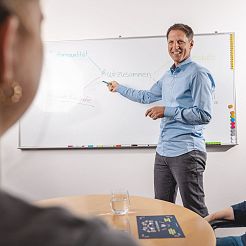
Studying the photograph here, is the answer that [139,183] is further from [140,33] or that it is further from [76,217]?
[76,217]

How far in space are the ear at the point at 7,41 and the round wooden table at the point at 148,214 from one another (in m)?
0.57

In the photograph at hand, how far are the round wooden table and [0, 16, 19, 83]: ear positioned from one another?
57cm

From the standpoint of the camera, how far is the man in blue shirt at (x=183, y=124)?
6.19 ft

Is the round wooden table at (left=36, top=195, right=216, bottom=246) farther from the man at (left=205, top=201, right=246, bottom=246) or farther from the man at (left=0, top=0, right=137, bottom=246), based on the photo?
the man at (left=0, top=0, right=137, bottom=246)

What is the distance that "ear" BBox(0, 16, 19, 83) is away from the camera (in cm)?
29

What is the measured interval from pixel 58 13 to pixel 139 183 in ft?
5.54

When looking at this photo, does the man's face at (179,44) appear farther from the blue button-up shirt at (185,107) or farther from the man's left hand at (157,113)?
the man's left hand at (157,113)

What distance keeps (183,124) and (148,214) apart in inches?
34.6

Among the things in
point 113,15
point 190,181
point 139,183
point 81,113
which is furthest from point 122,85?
point 190,181

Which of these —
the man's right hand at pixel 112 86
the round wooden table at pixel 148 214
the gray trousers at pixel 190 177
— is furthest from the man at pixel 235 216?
the man's right hand at pixel 112 86

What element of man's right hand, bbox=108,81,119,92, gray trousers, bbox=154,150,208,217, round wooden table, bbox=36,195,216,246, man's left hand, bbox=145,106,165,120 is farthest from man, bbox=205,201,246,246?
man's right hand, bbox=108,81,119,92

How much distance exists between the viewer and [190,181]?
74.2 inches

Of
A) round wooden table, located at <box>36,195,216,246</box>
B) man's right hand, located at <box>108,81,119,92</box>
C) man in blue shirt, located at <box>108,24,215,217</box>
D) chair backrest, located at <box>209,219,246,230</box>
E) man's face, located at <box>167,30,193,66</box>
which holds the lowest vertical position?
chair backrest, located at <box>209,219,246,230</box>

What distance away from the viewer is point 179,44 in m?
2.02
